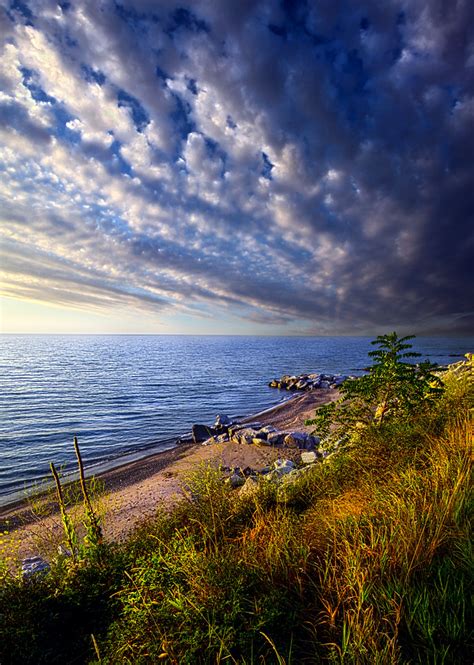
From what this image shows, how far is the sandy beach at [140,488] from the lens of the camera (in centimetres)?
966

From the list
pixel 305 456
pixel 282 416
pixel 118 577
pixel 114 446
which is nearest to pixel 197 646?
pixel 118 577

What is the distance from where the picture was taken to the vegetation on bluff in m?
2.51

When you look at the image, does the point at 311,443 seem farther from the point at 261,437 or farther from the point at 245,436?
the point at 245,436

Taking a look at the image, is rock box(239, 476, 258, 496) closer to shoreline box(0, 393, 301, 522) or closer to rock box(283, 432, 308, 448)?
rock box(283, 432, 308, 448)

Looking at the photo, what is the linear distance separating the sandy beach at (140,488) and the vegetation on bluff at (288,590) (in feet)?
6.71

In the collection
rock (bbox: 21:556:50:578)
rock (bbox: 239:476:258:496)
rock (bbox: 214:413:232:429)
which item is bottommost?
rock (bbox: 21:556:50:578)

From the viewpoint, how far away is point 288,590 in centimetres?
318

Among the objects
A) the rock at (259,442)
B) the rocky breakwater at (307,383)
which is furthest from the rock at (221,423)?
the rocky breakwater at (307,383)

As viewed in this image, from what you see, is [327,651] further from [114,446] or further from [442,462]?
[114,446]

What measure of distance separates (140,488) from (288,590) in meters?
12.1

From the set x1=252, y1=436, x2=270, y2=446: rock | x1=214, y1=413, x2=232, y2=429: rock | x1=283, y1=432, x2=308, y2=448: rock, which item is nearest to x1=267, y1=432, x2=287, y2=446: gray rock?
x1=252, y1=436, x2=270, y2=446: rock

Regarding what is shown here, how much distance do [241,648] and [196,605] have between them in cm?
58

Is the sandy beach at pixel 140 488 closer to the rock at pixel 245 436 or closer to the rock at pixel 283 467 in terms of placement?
the rock at pixel 245 436

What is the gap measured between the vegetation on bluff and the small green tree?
1.49 meters
